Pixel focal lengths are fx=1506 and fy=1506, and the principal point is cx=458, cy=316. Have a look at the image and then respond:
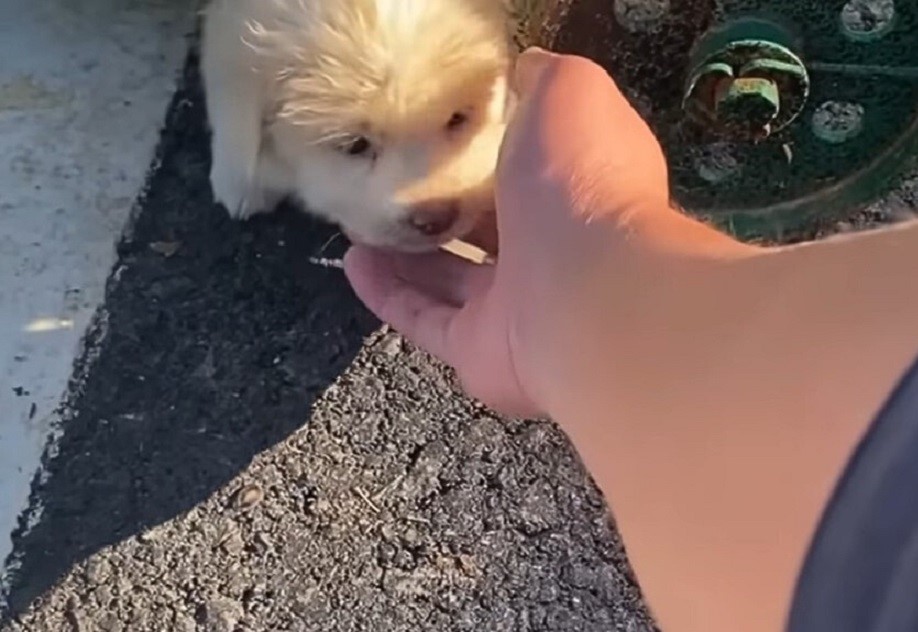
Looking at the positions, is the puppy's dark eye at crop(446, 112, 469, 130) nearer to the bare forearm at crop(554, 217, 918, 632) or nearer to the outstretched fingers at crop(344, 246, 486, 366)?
the outstretched fingers at crop(344, 246, 486, 366)

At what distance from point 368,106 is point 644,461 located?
583mm

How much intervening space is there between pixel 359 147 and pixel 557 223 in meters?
0.41

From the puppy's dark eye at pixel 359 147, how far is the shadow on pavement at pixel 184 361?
0.89ft

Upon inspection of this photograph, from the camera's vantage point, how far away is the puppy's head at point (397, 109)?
4.49 ft

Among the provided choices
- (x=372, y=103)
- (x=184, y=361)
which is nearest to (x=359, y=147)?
(x=372, y=103)

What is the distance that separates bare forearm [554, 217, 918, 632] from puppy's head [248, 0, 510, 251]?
0.44 metres

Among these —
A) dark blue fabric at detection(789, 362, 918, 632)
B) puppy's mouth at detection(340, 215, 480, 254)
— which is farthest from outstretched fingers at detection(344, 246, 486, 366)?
dark blue fabric at detection(789, 362, 918, 632)

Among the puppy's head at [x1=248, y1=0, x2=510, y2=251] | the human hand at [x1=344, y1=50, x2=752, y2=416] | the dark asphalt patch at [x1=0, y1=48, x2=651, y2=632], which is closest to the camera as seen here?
the human hand at [x1=344, y1=50, x2=752, y2=416]

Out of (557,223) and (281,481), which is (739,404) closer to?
(557,223)

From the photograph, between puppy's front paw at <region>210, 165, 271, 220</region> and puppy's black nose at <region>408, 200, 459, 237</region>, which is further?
puppy's front paw at <region>210, 165, 271, 220</region>

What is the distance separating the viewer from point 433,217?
1450 millimetres

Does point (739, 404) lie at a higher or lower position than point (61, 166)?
higher

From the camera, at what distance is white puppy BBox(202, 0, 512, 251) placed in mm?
1370

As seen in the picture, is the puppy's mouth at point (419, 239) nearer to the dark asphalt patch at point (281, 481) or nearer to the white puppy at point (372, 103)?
the white puppy at point (372, 103)
